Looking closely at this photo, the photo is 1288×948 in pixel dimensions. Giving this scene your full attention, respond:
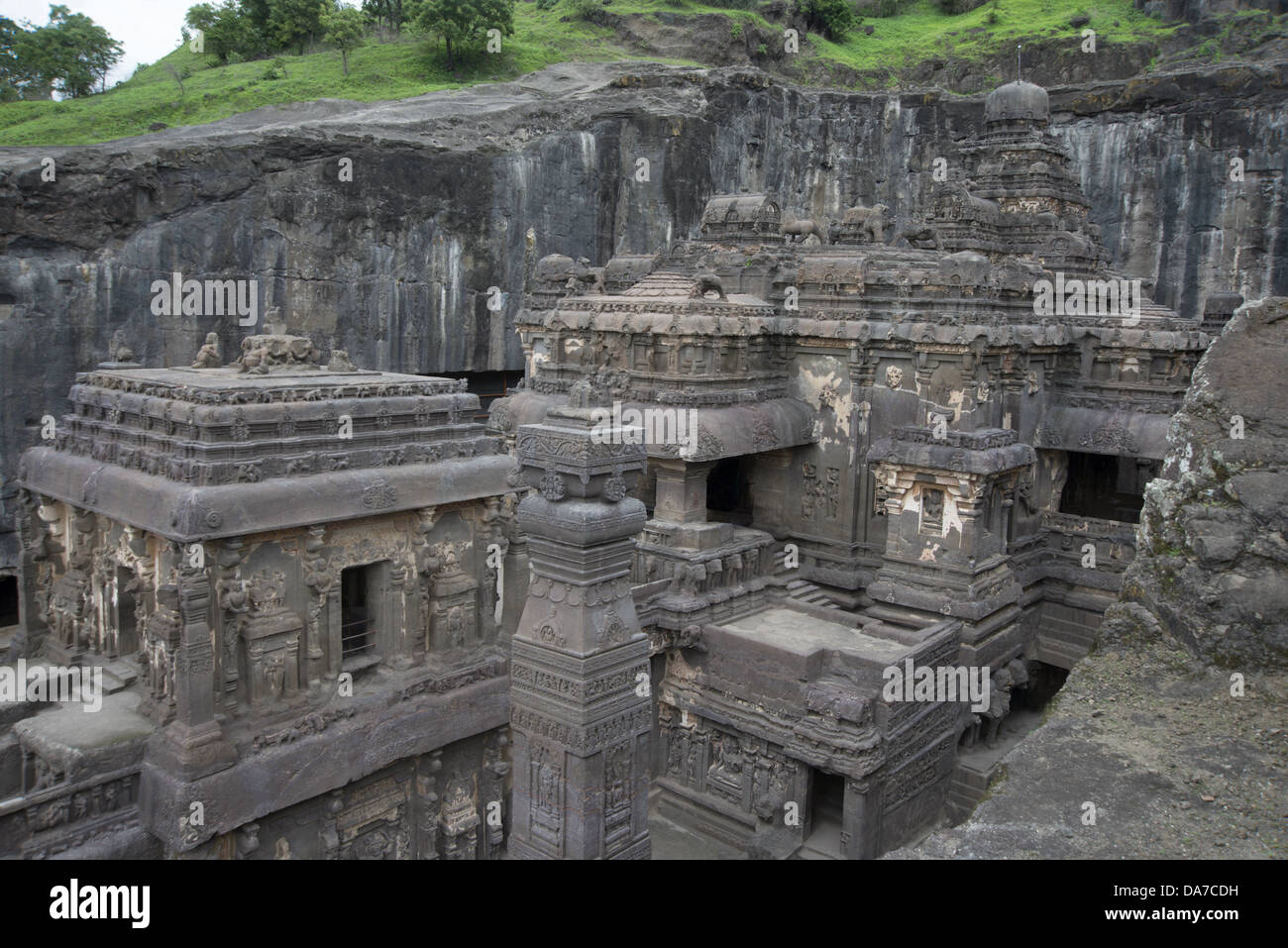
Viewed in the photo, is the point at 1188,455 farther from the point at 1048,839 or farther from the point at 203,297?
the point at 203,297

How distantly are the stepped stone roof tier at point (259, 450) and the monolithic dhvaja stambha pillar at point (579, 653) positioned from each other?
3.62 meters

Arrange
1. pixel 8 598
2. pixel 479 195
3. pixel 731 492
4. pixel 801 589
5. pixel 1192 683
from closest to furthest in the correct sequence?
pixel 1192 683, pixel 801 589, pixel 731 492, pixel 8 598, pixel 479 195

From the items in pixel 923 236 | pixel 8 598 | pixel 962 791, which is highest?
pixel 923 236

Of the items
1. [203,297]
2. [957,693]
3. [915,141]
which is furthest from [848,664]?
[915,141]

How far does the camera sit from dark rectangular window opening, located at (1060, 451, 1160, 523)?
1866cm

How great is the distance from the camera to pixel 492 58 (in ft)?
112

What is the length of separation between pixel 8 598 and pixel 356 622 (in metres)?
13.7

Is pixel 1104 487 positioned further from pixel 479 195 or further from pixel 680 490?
pixel 479 195

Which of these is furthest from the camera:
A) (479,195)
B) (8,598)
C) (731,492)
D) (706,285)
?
(479,195)

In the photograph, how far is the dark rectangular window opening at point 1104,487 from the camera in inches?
734

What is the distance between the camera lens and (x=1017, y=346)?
15.1 metres

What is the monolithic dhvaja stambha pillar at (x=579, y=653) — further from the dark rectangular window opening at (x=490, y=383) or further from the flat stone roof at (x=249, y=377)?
the dark rectangular window opening at (x=490, y=383)

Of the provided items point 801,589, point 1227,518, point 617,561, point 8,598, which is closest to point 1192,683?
point 1227,518

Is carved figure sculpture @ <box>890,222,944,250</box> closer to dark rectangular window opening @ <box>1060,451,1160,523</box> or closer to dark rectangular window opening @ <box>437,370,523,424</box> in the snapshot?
dark rectangular window opening @ <box>1060,451,1160,523</box>
